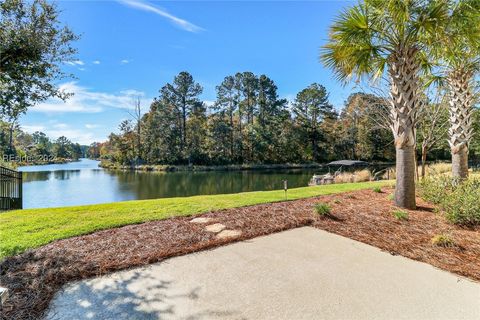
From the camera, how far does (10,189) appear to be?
751 cm

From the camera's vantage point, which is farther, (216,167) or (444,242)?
(216,167)

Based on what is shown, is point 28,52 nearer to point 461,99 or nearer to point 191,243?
point 191,243

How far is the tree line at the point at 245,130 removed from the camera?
35156mm

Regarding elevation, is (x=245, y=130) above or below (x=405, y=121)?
above

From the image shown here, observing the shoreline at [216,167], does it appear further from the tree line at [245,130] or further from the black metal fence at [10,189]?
the black metal fence at [10,189]

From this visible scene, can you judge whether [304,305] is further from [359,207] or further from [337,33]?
[337,33]

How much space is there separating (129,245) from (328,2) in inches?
297

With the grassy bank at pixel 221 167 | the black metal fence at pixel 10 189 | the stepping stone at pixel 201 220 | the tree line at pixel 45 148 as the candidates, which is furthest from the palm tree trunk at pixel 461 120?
the tree line at pixel 45 148

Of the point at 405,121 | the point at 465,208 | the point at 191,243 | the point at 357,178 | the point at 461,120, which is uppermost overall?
the point at 461,120

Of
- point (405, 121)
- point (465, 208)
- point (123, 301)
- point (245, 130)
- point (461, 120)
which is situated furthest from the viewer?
point (245, 130)

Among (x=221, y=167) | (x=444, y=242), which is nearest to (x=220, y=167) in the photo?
(x=221, y=167)

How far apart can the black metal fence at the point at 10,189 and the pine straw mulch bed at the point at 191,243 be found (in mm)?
5894

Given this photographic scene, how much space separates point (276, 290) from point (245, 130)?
3546 centimetres

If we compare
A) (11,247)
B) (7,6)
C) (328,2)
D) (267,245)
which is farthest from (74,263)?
(328,2)
